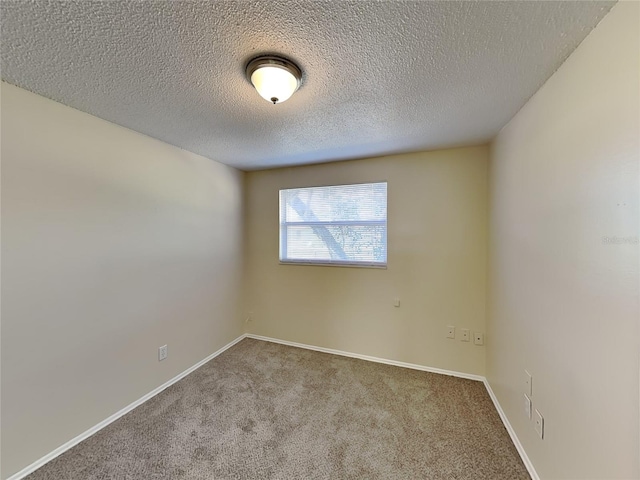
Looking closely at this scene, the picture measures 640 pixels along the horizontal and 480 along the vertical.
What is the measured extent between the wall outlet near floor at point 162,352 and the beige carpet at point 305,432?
12.1 inches

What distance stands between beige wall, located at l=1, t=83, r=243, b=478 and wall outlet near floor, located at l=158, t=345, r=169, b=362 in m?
0.04

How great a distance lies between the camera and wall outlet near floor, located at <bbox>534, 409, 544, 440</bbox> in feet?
4.42

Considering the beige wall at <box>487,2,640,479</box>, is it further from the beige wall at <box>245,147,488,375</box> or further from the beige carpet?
the beige wall at <box>245,147,488,375</box>

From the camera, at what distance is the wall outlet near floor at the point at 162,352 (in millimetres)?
2264

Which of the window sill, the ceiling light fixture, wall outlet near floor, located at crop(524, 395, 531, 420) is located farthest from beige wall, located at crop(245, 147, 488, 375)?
the ceiling light fixture

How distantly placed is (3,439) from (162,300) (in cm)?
112

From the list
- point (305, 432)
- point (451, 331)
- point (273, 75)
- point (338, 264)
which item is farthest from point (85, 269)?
point (451, 331)

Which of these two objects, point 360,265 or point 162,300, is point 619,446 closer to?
point 360,265

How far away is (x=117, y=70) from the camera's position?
4.19ft

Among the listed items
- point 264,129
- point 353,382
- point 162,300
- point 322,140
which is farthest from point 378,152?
point 162,300

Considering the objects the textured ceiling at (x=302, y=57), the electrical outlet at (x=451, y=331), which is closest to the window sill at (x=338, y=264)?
the electrical outlet at (x=451, y=331)

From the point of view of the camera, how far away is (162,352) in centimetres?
229

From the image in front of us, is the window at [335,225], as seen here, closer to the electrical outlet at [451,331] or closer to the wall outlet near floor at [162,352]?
the electrical outlet at [451,331]

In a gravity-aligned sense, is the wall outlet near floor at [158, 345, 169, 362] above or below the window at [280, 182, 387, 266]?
below
